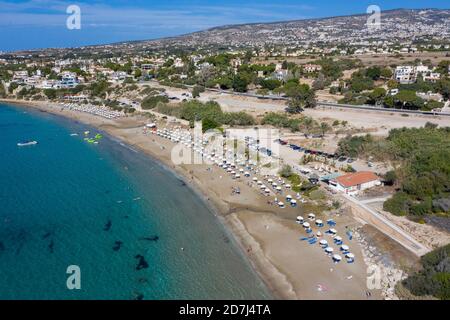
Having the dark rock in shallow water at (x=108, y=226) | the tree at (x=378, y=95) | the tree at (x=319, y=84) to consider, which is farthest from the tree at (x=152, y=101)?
the dark rock in shallow water at (x=108, y=226)

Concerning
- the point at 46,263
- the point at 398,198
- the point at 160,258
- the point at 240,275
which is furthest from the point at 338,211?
the point at 46,263

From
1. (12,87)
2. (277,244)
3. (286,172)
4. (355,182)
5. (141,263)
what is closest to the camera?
(141,263)

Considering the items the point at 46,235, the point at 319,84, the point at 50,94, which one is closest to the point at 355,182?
the point at 46,235

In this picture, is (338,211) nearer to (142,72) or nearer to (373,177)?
(373,177)

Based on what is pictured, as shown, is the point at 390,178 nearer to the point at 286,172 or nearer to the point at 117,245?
the point at 286,172

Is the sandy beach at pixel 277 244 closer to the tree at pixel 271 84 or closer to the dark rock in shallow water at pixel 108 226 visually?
the dark rock in shallow water at pixel 108 226

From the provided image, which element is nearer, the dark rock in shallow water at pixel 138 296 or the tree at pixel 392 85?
the dark rock in shallow water at pixel 138 296
